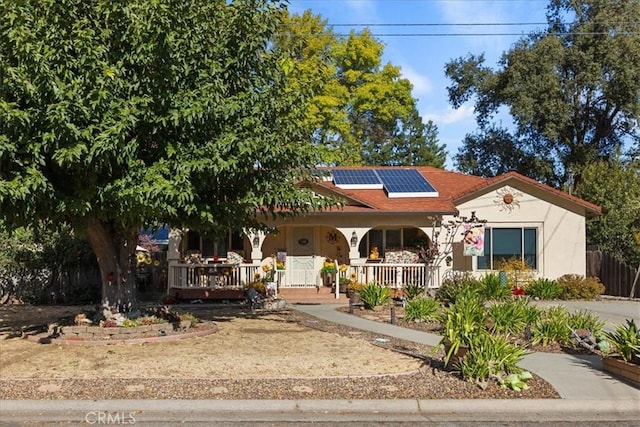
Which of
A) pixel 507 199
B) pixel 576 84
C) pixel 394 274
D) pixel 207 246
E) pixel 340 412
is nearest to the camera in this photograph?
pixel 340 412

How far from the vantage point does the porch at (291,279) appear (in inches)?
737

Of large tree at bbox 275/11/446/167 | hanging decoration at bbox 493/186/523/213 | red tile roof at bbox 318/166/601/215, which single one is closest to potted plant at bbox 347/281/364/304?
red tile roof at bbox 318/166/601/215

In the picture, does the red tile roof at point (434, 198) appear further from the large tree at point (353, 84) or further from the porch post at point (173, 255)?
the large tree at point (353, 84)

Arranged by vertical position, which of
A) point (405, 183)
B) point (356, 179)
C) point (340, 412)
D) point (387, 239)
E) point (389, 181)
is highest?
point (356, 179)

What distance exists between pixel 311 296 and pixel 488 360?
11.5m

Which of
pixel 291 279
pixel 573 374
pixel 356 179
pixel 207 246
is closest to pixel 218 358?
pixel 573 374

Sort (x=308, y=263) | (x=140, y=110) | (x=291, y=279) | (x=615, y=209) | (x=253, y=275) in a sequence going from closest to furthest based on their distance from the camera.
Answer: (x=140, y=110) < (x=253, y=275) < (x=291, y=279) < (x=308, y=263) < (x=615, y=209)

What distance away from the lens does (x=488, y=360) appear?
7.84m

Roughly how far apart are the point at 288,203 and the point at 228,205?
3.77 ft

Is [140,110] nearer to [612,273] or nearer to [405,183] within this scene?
[405,183]

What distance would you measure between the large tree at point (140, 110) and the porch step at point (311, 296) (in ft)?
25.1

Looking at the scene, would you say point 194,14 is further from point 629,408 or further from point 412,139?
point 412,139

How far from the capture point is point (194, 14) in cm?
1004

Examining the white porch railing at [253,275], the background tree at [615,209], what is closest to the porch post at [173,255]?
the white porch railing at [253,275]
